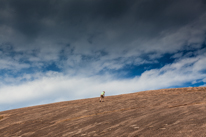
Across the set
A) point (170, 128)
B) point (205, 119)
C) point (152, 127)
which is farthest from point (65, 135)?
point (205, 119)

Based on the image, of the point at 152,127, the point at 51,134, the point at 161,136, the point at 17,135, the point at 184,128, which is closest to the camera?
the point at 161,136

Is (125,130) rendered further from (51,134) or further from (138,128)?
(51,134)

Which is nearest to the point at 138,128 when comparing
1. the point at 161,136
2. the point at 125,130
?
the point at 125,130

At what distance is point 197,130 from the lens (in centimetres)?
679

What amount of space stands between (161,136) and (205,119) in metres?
3.85

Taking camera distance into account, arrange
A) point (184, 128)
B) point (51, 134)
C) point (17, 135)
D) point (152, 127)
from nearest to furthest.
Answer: point (184, 128) → point (152, 127) → point (51, 134) → point (17, 135)

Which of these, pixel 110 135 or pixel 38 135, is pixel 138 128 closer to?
pixel 110 135

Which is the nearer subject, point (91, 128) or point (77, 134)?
point (77, 134)

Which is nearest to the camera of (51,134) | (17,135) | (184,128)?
(184,128)

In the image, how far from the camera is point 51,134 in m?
9.20

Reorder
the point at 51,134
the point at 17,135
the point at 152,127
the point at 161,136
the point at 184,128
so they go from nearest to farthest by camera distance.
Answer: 1. the point at 161,136
2. the point at 184,128
3. the point at 152,127
4. the point at 51,134
5. the point at 17,135

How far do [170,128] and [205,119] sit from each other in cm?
270

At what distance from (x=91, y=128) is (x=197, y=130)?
6.16m

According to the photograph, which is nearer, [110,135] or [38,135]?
[110,135]
